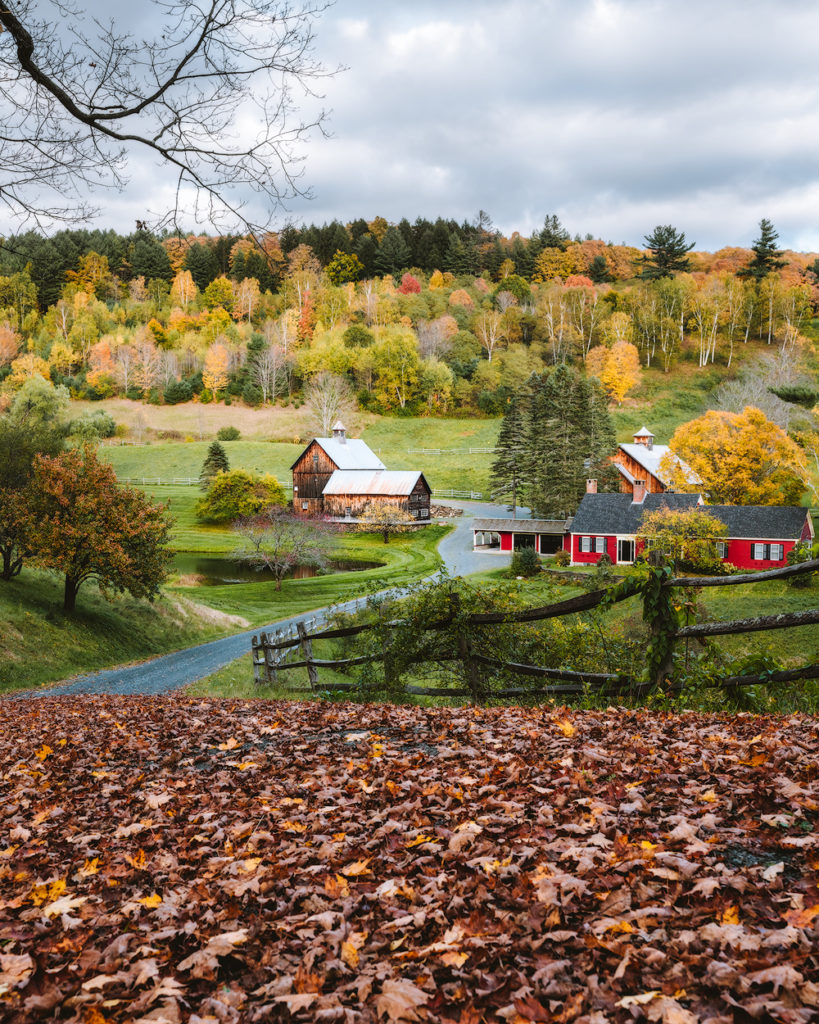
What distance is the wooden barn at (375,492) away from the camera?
64.9 metres

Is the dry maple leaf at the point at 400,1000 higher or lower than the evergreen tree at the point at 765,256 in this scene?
lower

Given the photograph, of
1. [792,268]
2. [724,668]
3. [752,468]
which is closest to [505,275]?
[792,268]

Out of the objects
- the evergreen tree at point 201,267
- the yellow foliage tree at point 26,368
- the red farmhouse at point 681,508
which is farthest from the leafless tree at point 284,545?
the evergreen tree at point 201,267

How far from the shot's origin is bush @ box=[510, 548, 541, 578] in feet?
149

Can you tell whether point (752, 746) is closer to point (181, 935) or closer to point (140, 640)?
point (181, 935)

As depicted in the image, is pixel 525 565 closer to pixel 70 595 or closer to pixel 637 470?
pixel 637 470

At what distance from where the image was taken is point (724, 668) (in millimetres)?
6648

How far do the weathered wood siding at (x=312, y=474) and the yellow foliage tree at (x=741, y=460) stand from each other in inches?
1336

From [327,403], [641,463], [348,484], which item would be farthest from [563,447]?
[327,403]

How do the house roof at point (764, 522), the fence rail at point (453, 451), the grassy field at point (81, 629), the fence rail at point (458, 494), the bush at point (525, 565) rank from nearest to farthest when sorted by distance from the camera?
the grassy field at point (81, 629), the house roof at point (764, 522), the bush at point (525, 565), the fence rail at point (458, 494), the fence rail at point (453, 451)

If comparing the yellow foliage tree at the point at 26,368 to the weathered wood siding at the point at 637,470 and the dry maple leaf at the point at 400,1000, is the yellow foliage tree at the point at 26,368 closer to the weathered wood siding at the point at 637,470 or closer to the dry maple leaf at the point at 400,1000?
the weathered wood siding at the point at 637,470

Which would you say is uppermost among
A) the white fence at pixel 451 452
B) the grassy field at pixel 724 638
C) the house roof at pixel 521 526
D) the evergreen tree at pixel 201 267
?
the evergreen tree at pixel 201 267

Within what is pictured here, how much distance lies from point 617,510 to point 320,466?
32.6 m

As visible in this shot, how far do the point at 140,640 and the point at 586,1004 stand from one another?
28598 mm
